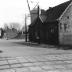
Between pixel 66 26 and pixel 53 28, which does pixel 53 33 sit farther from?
pixel 66 26

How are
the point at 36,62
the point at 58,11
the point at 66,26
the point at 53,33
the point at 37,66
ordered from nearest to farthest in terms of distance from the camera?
1. the point at 37,66
2. the point at 36,62
3. the point at 66,26
4. the point at 53,33
5. the point at 58,11

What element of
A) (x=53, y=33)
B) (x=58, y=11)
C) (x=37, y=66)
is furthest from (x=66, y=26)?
(x=37, y=66)

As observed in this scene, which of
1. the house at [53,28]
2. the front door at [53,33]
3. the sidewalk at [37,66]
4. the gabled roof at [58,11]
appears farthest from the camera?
the gabled roof at [58,11]

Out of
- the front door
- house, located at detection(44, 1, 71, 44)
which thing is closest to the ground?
house, located at detection(44, 1, 71, 44)

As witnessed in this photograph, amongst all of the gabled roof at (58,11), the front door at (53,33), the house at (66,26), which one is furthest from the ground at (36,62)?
the gabled roof at (58,11)

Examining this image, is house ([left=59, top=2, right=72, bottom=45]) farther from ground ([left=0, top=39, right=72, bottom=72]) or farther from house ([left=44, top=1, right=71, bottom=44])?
ground ([left=0, top=39, right=72, bottom=72])

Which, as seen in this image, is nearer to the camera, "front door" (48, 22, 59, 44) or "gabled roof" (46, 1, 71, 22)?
"front door" (48, 22, 59, 44)

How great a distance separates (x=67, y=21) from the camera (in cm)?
3098

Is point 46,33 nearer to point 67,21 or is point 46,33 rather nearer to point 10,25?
point 67,21

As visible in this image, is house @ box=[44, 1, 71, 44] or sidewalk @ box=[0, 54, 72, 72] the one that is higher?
house @ box=[44, 1, 71, 44]

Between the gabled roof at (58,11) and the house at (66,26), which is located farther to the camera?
the gabled roof at (58,11)

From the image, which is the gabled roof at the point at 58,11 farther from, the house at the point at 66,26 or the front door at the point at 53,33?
the front door at the point at 53,33

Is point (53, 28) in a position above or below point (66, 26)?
below

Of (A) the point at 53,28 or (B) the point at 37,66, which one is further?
(A) the point at 53,28
